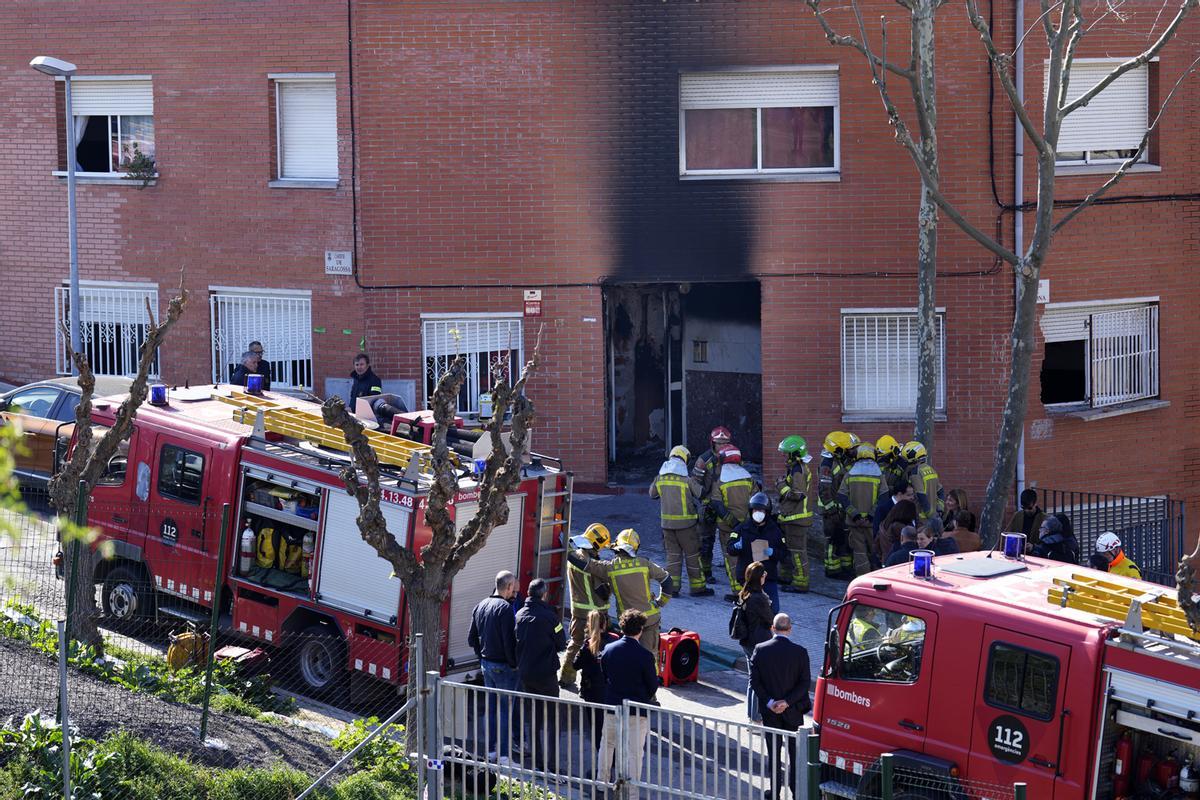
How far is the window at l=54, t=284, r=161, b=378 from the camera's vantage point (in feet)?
69.2

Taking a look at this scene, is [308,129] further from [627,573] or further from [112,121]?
[627,573]

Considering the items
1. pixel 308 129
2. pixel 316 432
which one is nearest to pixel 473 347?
pixel 308 129

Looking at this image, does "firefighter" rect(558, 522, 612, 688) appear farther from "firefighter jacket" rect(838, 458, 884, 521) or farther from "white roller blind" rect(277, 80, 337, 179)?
"white roller blind" rect(277, 80, 337, 179)

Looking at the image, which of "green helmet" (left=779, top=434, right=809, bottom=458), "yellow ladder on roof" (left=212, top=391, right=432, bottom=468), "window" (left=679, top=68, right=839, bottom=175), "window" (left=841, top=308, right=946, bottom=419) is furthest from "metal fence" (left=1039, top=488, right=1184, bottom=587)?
"yellow ladder on roof" (left=212, top=391, right=432, bottom=468)

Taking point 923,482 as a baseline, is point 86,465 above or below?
above

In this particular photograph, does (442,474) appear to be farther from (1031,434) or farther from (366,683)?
(1031,434)

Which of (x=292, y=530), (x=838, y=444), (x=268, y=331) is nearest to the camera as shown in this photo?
(x=292, y=530)

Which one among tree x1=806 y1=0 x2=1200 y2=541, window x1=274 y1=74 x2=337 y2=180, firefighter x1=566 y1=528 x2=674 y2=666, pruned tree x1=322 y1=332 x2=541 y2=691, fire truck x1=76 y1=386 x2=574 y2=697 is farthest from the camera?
window x1=274 y1=74 x2=337 y2=180

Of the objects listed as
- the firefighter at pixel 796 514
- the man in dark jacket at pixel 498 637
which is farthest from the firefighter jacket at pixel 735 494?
the man in dark jacket at pixel 498 637

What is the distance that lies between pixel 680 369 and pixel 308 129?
20.2ft

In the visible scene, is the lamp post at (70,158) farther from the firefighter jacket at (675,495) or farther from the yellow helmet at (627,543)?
the yellow helmet at (627,543)

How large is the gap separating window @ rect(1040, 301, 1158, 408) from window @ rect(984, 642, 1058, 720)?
36.9 ft

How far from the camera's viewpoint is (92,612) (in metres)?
12.0

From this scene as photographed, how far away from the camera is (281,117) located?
66.0 feet
